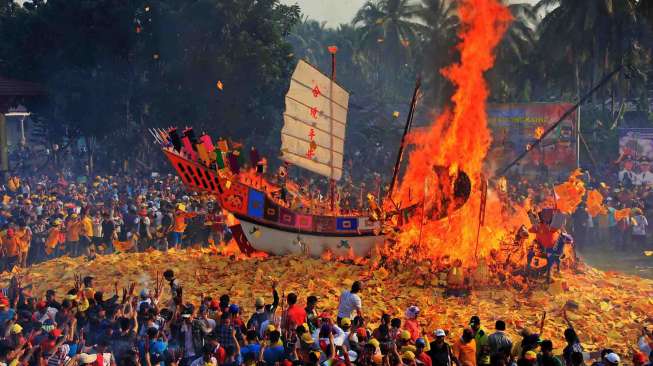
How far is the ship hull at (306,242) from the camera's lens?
1841 cm

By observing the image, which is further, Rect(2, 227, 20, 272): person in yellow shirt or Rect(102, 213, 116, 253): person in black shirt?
Rect(102, 213, 116, 253): person in black shirt

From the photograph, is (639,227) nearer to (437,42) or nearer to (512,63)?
(512,63)

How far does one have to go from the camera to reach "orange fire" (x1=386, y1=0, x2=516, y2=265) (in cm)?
1716

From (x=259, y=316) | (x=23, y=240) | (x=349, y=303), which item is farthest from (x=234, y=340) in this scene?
(x=23, y=240)

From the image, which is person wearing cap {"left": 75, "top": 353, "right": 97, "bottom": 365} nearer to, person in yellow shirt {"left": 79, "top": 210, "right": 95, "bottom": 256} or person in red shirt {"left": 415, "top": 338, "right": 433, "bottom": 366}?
person in red shirt {"left": 415, "top": 338, "right": 433, "bottom": 366}

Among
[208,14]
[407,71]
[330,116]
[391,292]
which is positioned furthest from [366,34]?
[391,292]

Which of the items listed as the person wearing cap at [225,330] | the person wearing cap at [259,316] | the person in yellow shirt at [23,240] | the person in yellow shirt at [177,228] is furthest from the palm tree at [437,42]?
the person wearing cap at [225,330]

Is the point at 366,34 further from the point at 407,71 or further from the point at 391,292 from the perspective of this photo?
the point at 391,292

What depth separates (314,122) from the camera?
20.3 meters

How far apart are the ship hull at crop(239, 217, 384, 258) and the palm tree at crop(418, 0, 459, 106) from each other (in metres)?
25.4

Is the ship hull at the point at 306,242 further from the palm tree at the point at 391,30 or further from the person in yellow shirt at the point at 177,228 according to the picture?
the palm tree at the point at 391,30

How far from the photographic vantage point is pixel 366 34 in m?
59.2

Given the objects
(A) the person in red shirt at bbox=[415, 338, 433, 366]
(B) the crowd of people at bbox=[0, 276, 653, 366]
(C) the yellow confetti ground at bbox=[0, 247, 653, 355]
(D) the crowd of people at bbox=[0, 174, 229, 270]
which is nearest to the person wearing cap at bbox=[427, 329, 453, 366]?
(B) the crowd of people at bbox=[0, 276, 653, 366]

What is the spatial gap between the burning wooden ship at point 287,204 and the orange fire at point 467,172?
1.38 feet
